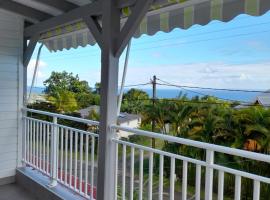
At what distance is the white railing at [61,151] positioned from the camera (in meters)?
3.59

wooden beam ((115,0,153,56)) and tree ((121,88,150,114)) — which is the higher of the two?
wooden beam ((115,0,153,56))

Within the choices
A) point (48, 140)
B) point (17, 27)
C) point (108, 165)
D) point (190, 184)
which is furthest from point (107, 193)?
point (190, 184)

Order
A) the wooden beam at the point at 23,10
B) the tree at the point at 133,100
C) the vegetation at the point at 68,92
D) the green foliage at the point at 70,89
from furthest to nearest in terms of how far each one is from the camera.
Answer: the tree at the point at 133,100, the green foliage at the point at 70,89, the vegetation at the point at 68,92, the wooden beam at the point at 23,10

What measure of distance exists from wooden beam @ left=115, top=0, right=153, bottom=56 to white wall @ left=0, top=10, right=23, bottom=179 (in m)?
2.59

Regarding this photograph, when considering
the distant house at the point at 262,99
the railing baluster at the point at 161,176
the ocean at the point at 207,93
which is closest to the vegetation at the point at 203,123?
the ocean at the point at 207,93

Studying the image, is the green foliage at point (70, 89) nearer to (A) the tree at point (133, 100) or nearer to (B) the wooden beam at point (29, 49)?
(A) the tree at point (133, 100)

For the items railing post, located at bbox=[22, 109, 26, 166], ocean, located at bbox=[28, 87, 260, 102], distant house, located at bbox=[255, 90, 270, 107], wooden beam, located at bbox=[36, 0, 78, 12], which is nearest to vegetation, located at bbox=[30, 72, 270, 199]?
ocean, located at bbox=[28, 87, 260, 102]

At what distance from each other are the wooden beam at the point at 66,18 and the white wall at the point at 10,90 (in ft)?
0.83

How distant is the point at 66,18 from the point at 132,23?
137 cm

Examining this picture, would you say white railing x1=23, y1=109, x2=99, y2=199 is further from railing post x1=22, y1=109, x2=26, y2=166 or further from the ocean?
the ocean

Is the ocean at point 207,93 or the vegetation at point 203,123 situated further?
the ocean at point 207,93

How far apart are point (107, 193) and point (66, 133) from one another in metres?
1.13

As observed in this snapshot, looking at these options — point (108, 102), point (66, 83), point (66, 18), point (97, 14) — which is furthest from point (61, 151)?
point (66, 83)

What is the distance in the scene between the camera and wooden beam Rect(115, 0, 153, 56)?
272 cm
